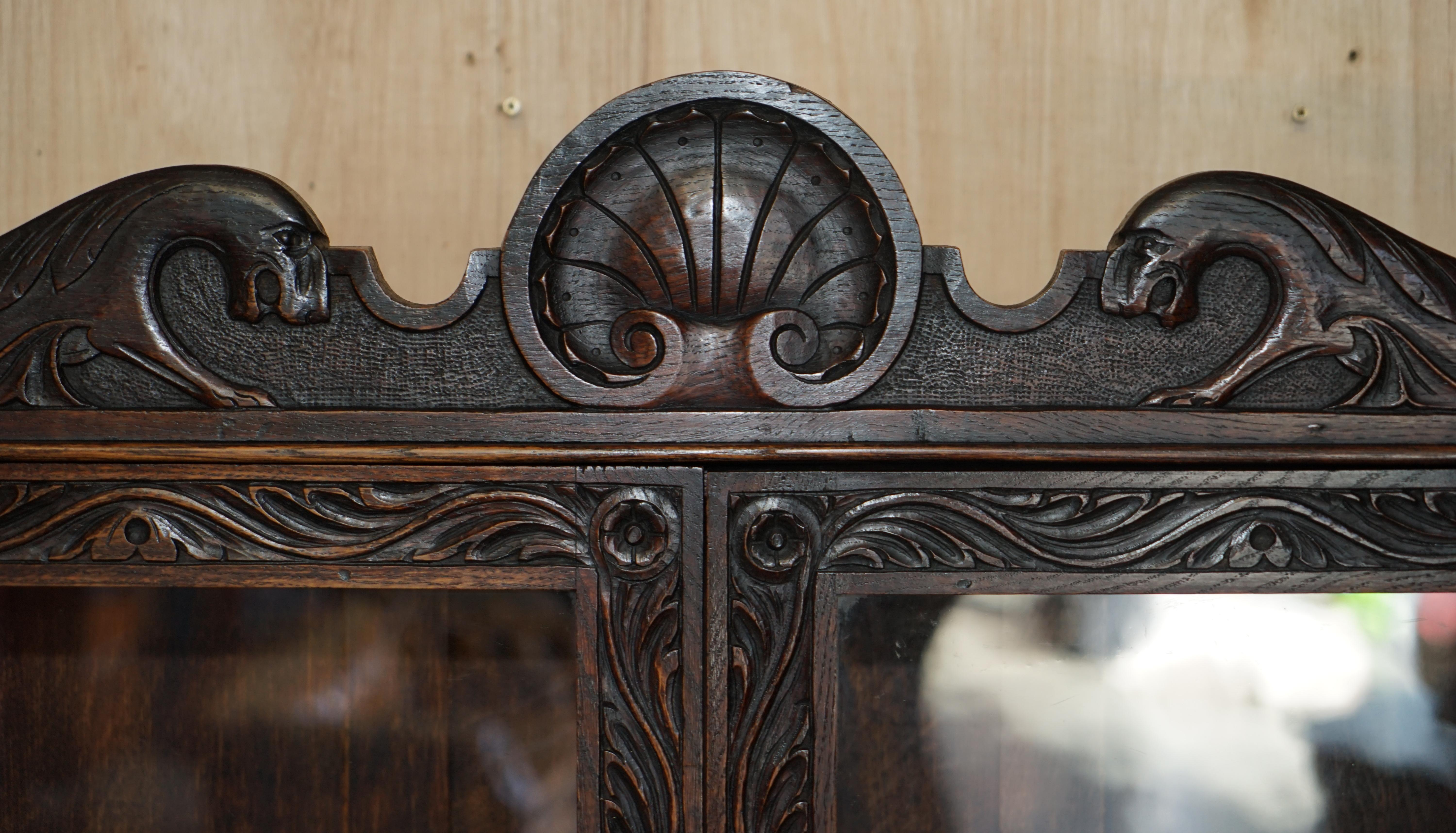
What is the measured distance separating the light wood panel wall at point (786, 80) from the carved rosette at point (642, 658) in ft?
1.38

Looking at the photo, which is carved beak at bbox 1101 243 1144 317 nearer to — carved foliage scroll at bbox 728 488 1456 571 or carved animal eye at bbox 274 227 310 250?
carved foliage scroll at bbox 728 488 1456 571

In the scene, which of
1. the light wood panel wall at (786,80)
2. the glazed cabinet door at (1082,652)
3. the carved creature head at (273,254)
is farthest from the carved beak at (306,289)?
the light wood panel wall at (786,80)

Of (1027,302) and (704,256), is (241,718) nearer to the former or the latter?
(704,256)

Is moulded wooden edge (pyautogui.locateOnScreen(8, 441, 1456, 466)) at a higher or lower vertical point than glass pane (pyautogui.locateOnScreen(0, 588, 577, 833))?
higher

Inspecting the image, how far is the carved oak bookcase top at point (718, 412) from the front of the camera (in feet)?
1.61

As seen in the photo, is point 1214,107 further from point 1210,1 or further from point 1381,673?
point 1381,673

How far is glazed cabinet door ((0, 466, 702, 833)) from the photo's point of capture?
1.64ft

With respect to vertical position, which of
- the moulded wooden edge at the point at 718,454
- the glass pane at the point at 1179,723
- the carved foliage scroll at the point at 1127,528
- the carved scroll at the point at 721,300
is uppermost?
the carved scroll at the point at 721,300

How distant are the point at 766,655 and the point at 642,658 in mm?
65

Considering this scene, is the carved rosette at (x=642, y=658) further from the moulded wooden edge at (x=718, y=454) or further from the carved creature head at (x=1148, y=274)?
the carved creature head at (x=1148, y=274)

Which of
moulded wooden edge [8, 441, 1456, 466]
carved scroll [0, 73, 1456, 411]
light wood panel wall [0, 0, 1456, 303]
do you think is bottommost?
moulded wooden edge [8, 441, 1456, 466]

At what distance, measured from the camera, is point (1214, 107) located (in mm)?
836

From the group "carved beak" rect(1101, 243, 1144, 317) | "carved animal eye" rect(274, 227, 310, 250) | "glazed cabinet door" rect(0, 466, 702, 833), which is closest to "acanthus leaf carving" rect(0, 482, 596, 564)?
"glazed cabinet door" rect(0, 466, 702, 833)

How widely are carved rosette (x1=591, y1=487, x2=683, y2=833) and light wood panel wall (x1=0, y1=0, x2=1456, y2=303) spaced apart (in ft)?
1.38
